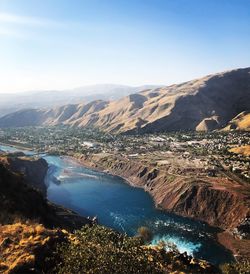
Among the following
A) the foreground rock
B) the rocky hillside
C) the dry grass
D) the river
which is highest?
the foreground rock

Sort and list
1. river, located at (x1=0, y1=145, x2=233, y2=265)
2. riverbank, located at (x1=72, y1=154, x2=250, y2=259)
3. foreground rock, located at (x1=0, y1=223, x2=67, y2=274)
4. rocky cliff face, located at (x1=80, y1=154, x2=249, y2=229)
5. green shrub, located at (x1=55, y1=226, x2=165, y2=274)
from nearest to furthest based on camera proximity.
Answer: green shrub, located at (x1=55, y1=226, x2=165, y2=274)
foreground rock, located at (x1=0, y1=223, x2=67, y2=274)
river, located at (x1=0, y1=145, x2=233, y2=265)
riverbank, located at (x1=72, y1=154, x2=250, y2=259)
rocky cliff face, located at (x1=80, y1=154, x2=249, y2=229)

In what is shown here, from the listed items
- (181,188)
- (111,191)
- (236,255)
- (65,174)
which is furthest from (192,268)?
(65,174)

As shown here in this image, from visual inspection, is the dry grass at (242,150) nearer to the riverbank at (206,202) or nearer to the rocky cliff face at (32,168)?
the riverbank at (206,202)

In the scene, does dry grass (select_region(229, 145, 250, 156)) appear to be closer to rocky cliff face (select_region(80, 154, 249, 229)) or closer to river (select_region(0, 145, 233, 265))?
rocky cliff face (select_region(80, 154, 249, 229))

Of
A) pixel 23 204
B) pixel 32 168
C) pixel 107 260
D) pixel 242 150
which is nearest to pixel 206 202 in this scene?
pixel 23 204

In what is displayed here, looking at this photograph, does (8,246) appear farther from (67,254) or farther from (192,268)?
(192,268)

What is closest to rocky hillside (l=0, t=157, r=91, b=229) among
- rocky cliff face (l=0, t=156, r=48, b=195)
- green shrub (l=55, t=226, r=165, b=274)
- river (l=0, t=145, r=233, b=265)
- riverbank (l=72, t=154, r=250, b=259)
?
river (l=0, t=145, r=233, b=265)

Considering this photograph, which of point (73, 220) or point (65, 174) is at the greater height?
point (73, 220)

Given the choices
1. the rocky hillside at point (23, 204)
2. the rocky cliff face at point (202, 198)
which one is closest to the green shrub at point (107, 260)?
the rocky hillside at point (23, 204)
